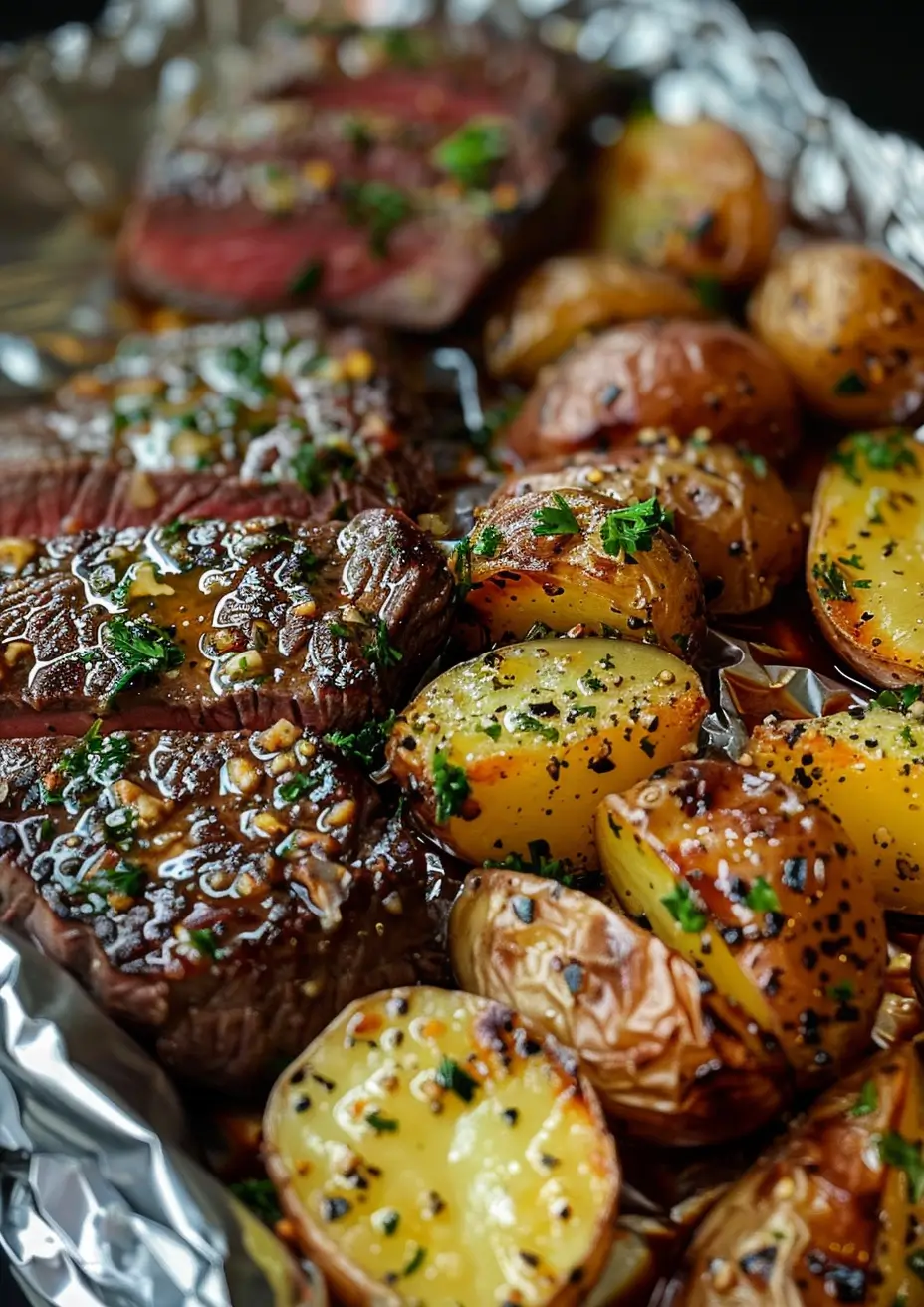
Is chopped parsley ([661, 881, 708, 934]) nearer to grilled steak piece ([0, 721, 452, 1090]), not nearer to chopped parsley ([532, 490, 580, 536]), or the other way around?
grilled steak piece ([0, 721, 452, 1090])

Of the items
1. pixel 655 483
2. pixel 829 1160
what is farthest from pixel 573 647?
pixel 829 1160

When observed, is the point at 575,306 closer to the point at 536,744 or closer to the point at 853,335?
the point at 853,335

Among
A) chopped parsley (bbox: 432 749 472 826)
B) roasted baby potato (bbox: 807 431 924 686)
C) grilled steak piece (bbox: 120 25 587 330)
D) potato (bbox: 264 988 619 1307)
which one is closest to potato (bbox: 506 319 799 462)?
roasted baby potato (bbox: 807 431 924 686)

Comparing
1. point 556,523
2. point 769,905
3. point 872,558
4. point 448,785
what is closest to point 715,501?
point 872,558

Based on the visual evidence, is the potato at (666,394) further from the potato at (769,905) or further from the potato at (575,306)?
the potato at (769,905)

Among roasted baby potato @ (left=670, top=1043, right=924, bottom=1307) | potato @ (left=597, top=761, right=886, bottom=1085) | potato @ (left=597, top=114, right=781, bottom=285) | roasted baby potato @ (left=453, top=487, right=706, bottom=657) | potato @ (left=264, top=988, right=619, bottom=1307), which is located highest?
potato @ (left=597, top=114, right=781, bottom=285)
